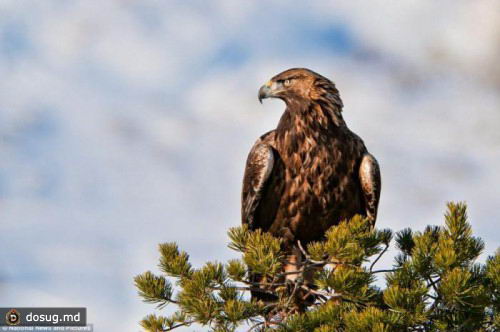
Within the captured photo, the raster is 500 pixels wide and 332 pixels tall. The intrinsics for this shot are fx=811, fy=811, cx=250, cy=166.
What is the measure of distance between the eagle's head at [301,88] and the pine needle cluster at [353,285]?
2.86 metres

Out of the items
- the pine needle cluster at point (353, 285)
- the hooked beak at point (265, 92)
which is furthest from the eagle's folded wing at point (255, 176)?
the pine needle cluster at point (353, 285)

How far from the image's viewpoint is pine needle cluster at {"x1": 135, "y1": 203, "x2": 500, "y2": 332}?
6.59 m

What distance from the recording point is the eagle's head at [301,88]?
9750 mm

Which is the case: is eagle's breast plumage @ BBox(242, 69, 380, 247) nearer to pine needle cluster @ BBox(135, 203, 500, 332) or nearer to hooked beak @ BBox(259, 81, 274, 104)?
hooked beak @ BBox(259, 81, 274, 104)

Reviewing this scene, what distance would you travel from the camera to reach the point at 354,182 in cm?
963

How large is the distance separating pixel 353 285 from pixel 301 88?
12.2ft

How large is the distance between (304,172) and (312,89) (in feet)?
3.58

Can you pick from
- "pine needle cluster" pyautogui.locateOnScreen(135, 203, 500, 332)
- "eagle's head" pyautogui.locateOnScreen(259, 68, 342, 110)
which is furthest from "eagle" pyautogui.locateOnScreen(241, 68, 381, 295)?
"pine needle cluster" pyautogui.locateOnScreen(135, 203, 500, 332)

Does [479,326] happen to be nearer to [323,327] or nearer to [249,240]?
[323,327]

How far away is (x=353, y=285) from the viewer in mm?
6680

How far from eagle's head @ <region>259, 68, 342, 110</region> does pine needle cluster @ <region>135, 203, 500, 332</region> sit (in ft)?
9.39

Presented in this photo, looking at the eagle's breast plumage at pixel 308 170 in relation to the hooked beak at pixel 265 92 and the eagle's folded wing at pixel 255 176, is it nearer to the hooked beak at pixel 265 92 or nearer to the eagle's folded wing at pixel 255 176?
the eagle's folded wing at pixel 255 176

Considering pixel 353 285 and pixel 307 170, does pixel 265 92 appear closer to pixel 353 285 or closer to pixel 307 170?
pixel 307 170

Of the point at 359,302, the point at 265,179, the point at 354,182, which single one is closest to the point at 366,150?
the point at 354,182
